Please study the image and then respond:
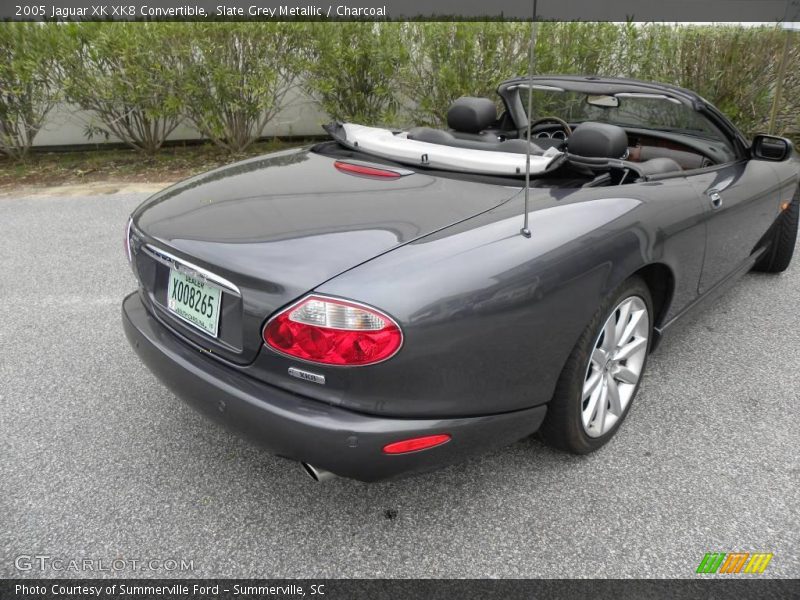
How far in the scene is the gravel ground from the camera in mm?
1923

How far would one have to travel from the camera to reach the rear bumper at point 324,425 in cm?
167

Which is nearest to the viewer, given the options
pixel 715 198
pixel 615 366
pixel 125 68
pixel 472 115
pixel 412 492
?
pixel 412 492

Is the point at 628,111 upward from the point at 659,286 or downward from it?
upward

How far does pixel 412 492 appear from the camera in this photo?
219 centimetres

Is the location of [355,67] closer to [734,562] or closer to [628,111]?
[628,111]

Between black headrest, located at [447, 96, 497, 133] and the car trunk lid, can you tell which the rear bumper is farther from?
black headrest, located at [447, 96, 497, 133]

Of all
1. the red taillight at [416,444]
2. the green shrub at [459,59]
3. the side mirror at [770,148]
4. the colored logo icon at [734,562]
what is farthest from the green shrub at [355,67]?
the colored logo icon at [734,562]

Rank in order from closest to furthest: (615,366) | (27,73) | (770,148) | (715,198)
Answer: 1. (615,366)
2. (715,198)
3. (770,148)
4. (27,73)

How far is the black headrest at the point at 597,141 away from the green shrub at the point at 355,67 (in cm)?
554

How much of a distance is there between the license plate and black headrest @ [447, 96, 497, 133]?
1.80 m

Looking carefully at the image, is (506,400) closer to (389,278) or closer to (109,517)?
Answer: (389,278)

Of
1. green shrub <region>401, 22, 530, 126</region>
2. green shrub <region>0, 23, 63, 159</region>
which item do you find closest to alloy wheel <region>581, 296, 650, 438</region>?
green shrub <region>401, 22, 530, 126</region>

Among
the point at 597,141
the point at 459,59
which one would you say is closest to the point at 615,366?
the point at 597,141

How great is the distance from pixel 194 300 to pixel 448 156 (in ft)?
3.70
